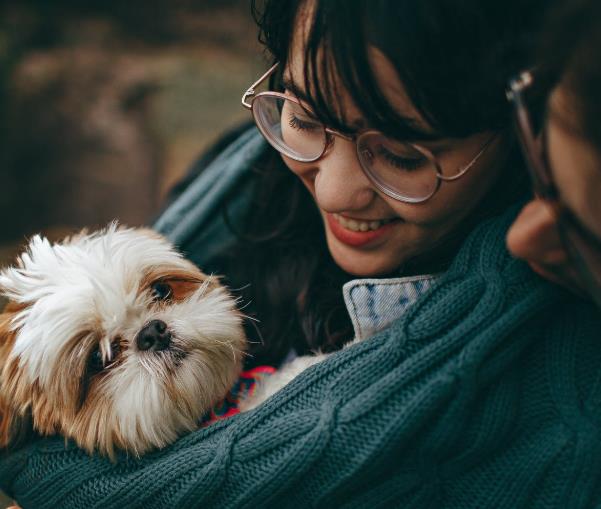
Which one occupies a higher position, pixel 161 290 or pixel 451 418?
pixel 161 290

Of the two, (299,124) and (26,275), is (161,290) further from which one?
(299,124)

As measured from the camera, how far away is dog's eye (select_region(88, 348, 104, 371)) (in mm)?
1480

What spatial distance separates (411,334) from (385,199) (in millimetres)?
282

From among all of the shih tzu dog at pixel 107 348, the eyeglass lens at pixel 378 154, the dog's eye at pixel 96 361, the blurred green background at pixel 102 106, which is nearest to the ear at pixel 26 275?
the shih tzu dog at pixel 107 348

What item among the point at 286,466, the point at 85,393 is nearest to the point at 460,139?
the point at 286,466

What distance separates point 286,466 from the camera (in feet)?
4.16

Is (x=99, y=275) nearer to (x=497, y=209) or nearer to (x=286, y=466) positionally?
(x=286, y=466)

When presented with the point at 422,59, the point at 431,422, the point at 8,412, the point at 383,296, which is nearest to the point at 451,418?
the point at 431,422

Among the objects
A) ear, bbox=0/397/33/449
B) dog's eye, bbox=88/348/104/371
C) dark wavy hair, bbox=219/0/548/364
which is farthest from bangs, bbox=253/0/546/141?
ear, bbox=0/397/33/449

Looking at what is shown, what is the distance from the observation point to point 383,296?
1.43m

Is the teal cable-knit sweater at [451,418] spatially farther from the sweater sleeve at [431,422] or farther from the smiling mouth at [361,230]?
the smiling mouth at [361,230]

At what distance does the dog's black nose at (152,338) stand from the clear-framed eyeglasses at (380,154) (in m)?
0.50

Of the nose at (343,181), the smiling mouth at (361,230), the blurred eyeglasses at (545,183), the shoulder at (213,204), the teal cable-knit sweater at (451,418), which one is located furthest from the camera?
the shoulder at (213,204)

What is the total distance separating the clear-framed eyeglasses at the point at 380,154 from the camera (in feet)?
4.10
